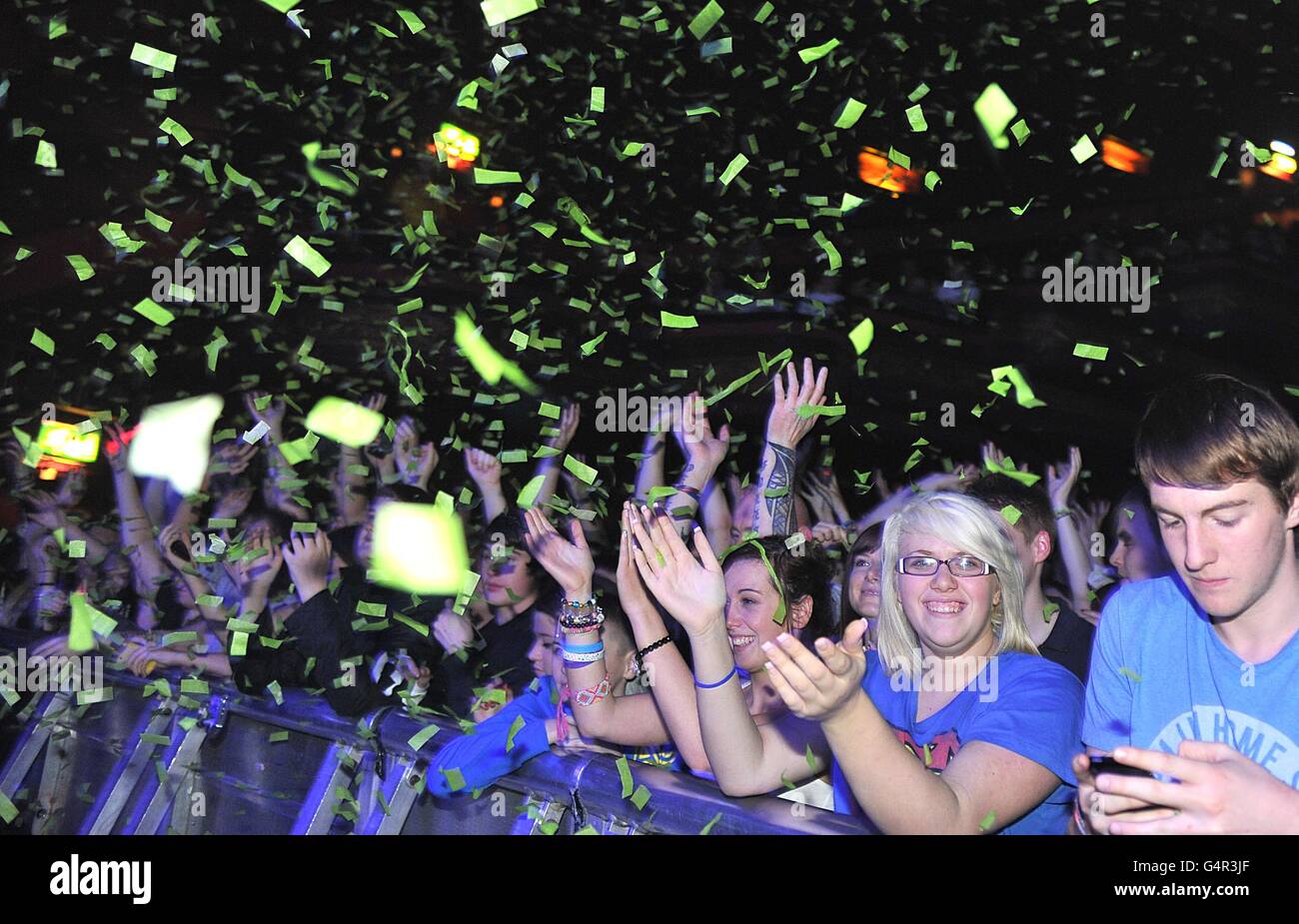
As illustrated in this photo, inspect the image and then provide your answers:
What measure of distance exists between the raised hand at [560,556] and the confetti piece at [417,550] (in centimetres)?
124

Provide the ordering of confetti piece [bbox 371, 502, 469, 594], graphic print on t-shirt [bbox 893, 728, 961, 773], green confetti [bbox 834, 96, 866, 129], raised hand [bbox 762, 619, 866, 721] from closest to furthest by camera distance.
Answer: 1. raised hand [bbox 762, 619, 866, 721]
2. graphic print on t-shirt [bbox 893, 728, 961, 773]
3. confetti piece [bbox 371, 502, 469, 594]
4. green confetti [bbox 834, 96, 866, 129]

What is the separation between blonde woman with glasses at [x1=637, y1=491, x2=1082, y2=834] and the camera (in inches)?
71.9

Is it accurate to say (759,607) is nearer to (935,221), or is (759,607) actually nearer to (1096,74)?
(1096,74)

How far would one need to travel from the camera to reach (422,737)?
2.58 meters

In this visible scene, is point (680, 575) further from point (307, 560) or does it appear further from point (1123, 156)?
point (1123, 156)

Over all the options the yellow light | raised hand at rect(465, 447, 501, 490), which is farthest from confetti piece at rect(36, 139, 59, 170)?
the yellow light

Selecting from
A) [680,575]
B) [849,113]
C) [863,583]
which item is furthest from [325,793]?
[849,113]

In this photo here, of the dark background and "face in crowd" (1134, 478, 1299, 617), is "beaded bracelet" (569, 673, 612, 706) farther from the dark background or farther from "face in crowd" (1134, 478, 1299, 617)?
the dark background

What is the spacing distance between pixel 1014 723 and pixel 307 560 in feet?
7.21

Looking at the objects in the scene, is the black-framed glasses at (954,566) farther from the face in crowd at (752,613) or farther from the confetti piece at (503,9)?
the confetti piece at (503,9)

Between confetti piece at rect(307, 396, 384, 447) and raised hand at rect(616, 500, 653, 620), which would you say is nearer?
raised hand at rect(616, 500, 653, 620)

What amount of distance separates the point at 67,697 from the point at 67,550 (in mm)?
1317

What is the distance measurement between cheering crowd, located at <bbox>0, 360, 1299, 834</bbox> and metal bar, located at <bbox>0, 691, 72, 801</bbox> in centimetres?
21
